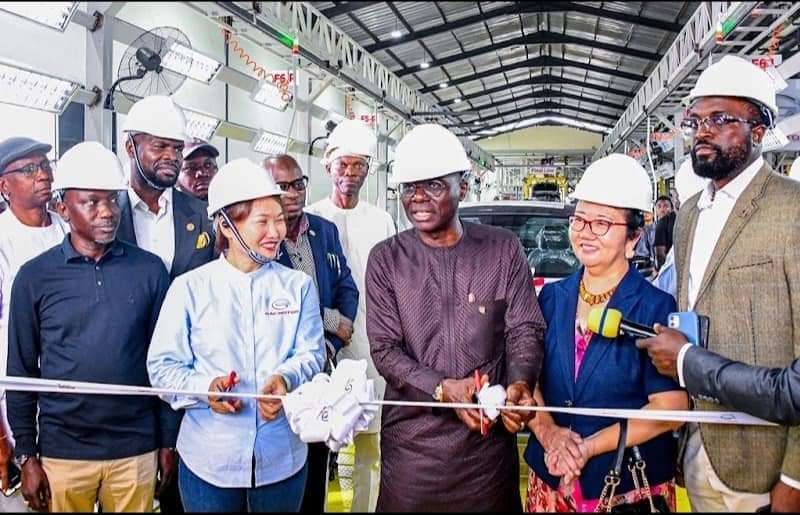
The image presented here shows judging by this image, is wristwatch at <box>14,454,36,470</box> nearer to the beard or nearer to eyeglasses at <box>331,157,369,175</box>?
eyeglasses at <box>331,157,369,175</box>

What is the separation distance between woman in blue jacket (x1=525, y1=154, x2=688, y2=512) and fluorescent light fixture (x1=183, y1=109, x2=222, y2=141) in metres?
1.12

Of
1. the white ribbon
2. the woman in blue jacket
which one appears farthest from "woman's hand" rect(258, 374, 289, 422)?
the woman in blue jacket

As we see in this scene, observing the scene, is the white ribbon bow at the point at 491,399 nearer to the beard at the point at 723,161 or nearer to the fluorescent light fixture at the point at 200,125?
the beard at the point at 723,161

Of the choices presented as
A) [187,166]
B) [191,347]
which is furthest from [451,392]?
[187,166]

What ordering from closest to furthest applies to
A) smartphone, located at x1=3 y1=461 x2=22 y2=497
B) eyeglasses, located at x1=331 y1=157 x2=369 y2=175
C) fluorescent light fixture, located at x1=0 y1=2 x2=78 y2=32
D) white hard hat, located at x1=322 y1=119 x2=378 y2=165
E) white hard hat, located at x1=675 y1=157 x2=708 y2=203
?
fluorescent light fixture, located at x1=0 y1=2 x2=78 y2=32 → smartphone, located at x1=3 y1=461 x2=22 y2=497 → white hard hat, located at x1=322 y1=119 x2=378 y2=165 → eyeglasses, located at x1=331 y1=157 x2=369 y2=175 → white hard hat, located at x1=675 y1=157 x2=708 y2=203

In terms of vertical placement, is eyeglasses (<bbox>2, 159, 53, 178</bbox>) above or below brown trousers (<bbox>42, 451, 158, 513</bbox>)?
above

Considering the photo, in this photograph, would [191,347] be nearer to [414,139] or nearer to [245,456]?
[245,456]

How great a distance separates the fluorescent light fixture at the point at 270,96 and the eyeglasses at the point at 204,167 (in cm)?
97

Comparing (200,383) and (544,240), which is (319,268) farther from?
(544,240)

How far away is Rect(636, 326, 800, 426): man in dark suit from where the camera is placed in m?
1.68

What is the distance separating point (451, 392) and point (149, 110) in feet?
3.82

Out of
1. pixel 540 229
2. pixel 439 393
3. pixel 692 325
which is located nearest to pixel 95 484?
pixel 439 393

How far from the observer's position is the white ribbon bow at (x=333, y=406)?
170cm

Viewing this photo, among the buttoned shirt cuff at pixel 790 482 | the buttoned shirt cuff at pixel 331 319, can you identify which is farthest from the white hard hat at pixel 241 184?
the buttoned shirt cuff at pixel 790 482
